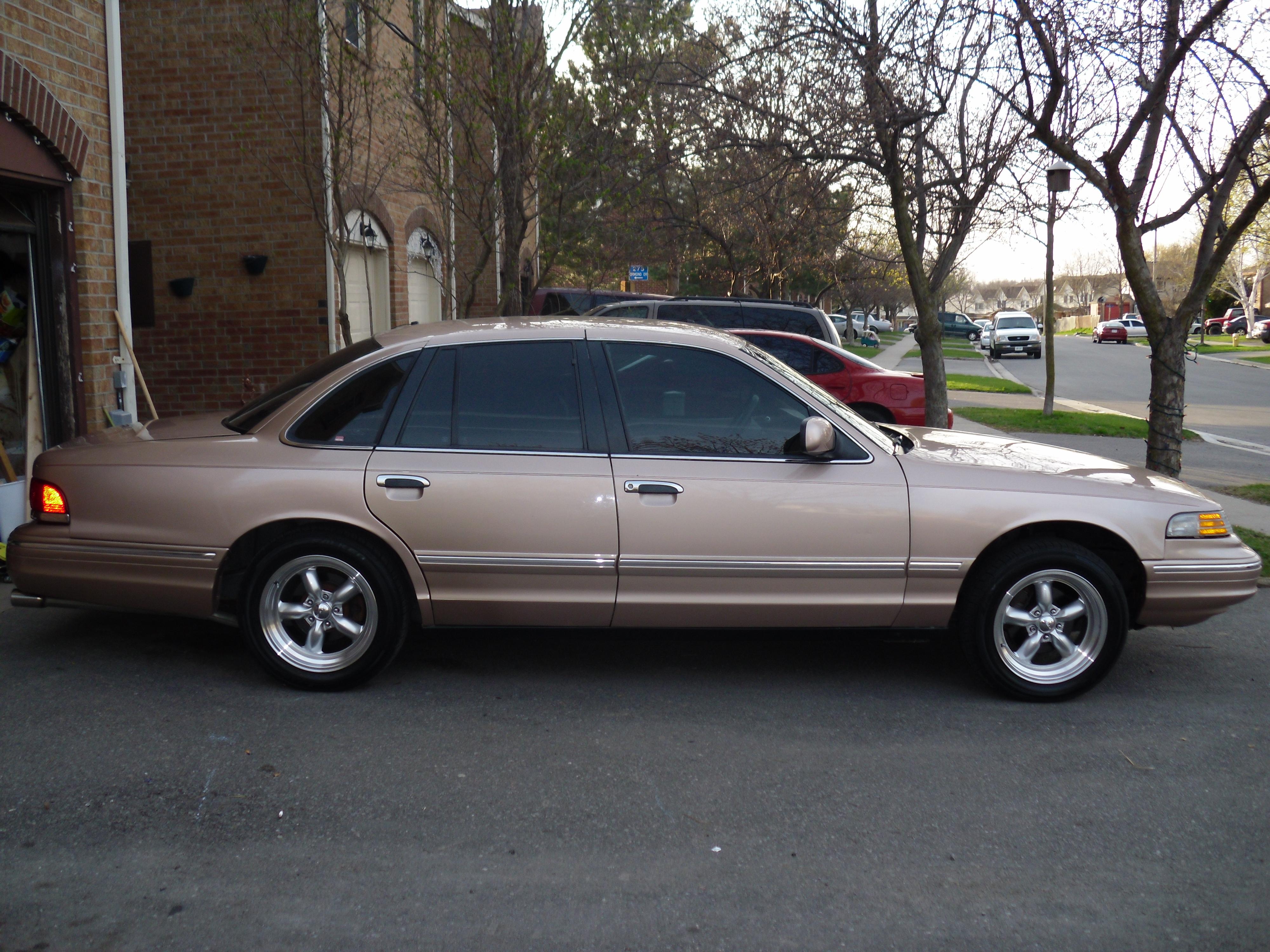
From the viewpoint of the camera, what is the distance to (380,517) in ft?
15.7

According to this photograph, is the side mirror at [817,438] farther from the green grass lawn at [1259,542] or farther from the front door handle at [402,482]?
the green grass lawn at [1259,542]

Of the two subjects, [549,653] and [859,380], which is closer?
[549,653]

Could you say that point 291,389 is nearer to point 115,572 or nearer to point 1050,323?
point 115,572

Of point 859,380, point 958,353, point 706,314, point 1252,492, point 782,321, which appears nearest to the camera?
point 1252,492

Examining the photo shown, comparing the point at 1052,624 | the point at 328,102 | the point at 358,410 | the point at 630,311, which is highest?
the point at 328,102

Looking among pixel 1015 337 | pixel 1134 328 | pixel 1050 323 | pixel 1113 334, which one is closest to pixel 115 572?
pixel 1050 323

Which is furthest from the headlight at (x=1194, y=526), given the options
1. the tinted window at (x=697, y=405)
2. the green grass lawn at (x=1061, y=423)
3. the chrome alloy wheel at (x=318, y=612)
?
the green grass lawn at (x=1061, y=423)

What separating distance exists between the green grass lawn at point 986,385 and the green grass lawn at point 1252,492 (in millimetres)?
13378

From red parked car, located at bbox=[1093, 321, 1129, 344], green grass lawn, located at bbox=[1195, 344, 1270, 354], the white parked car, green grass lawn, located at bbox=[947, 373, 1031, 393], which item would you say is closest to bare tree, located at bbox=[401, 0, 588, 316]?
green grass lawn, located at bbox=[947, 373, 1031, 393]

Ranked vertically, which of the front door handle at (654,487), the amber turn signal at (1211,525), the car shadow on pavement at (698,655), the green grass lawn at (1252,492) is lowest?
the car shadow on pavement at (698,655)

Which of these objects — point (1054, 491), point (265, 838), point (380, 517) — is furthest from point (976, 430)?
point (265, 838)

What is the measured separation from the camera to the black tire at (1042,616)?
4836mm

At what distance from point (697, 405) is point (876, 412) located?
7.10m

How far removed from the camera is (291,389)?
5.21 meters
